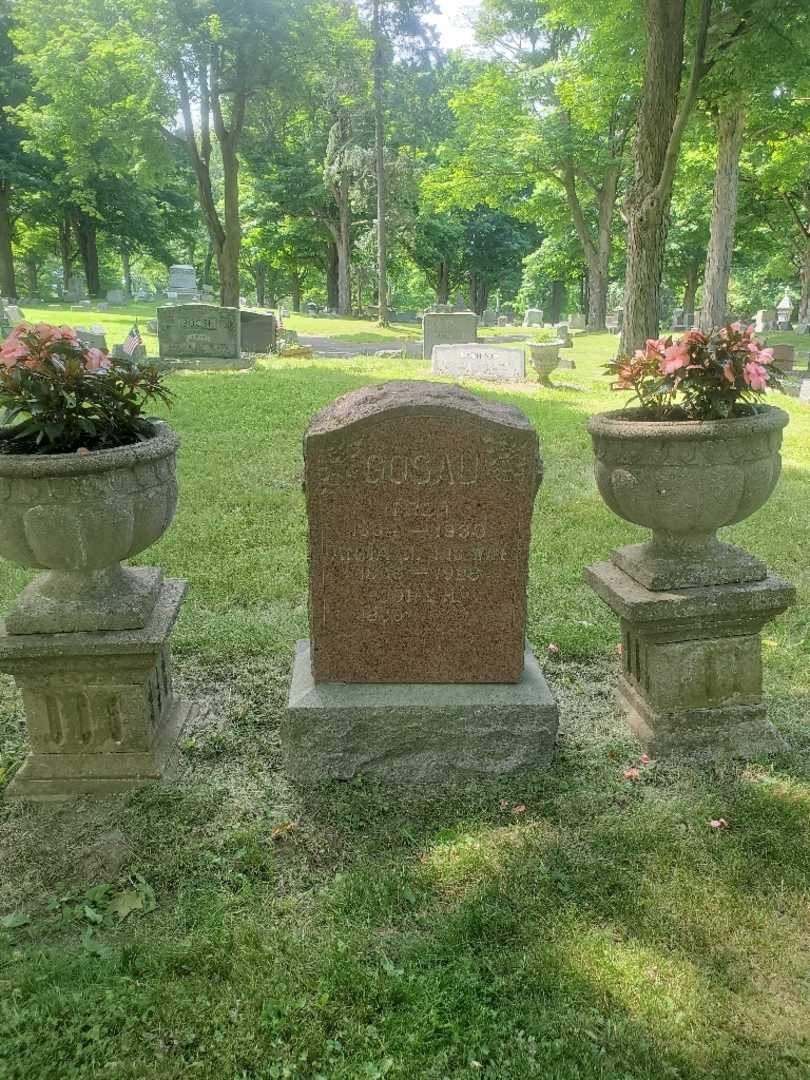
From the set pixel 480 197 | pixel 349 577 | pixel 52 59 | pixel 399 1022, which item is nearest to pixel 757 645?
pixel 349 577

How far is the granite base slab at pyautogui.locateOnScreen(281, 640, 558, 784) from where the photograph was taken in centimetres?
362

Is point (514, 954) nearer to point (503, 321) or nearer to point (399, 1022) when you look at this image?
point (399, 1022)

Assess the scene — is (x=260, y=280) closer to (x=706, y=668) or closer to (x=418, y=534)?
(x=418, y=534)

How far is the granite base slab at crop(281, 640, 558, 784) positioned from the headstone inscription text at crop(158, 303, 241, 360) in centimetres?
1428

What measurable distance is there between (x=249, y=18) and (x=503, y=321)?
24.1m

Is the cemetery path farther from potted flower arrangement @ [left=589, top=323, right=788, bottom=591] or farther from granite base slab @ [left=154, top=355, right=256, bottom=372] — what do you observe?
potted flower arrangement @ [left=589, top=323, right=788, bottom=591]

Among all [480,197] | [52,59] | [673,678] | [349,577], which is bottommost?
[673,678]

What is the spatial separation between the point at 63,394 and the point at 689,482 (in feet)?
8.97

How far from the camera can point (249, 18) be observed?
790 inches

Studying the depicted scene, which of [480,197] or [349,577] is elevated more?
[480,197]

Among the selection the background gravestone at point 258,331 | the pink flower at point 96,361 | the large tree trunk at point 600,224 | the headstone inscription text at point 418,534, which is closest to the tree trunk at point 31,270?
the large tree trunk at point 600,224

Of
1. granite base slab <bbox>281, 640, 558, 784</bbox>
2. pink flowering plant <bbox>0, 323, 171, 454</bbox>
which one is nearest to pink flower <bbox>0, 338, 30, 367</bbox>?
pink flowering plant <bbox>0, 323, 171, 454</bbox>

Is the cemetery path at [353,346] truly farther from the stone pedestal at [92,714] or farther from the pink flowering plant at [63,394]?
the stone pedestal at [92,714]

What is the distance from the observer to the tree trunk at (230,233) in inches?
853
